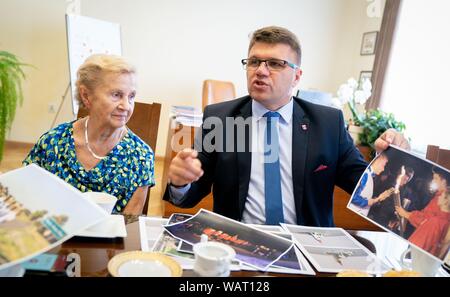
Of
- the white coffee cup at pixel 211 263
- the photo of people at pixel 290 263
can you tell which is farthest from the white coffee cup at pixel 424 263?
the white coffee cup at pixel 211 263

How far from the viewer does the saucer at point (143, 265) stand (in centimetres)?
63

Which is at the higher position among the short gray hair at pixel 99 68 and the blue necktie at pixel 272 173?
the short gray hair at pixel 99 68

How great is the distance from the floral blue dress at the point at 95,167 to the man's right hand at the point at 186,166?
354 millimetres

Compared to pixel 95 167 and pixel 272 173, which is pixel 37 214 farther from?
pixel 272 173

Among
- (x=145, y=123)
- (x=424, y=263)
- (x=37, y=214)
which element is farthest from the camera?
(x=145, y=123)

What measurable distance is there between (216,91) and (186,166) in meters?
3.29

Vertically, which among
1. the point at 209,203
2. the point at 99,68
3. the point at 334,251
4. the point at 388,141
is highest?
the point at 99,68

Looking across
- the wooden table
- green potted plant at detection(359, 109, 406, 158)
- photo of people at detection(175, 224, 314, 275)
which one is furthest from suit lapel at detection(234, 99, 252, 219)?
green potted plant at detection(359, 109, 406, 158)

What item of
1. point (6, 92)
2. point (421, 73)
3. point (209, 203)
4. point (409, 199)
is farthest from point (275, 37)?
point (421, 73)

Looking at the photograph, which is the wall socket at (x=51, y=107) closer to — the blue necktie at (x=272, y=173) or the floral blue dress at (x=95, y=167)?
the floral blue dress at (x=95, y=167)

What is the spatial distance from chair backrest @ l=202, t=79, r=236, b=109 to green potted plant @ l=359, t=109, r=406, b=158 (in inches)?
76.2

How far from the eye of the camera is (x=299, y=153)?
4.15ft
